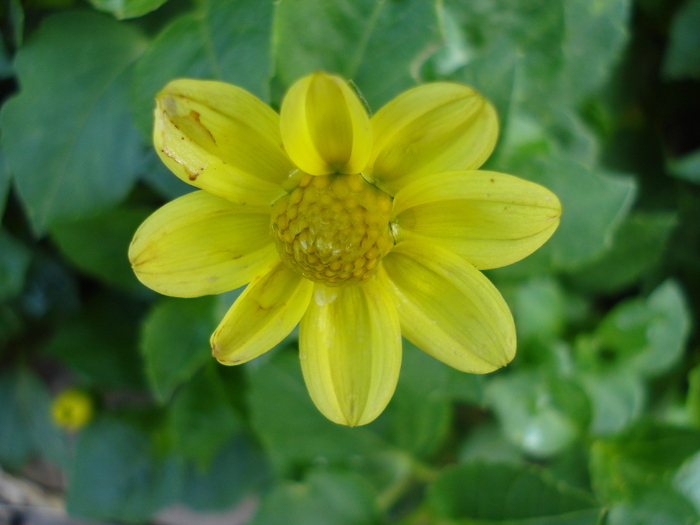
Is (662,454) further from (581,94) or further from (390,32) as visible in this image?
(390,32)

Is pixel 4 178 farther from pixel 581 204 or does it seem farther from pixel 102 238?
pixel 581 204

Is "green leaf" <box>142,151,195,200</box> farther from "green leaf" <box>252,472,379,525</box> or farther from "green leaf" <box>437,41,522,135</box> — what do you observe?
"green leaf" <box>252,472,379,525</box>

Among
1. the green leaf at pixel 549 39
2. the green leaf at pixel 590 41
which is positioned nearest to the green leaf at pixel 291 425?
the green leaf at pixel 549 39

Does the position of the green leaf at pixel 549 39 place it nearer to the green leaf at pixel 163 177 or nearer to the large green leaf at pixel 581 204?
the large green leaf at pixel 581 204

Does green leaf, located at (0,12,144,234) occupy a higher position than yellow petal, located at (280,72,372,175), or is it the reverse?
yellow petal, located at (280,72,372,175)

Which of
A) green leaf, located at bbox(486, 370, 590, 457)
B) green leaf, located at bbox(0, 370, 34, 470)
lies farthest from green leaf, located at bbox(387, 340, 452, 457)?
green leaf, located at bbox(0, 370, 34, 470)

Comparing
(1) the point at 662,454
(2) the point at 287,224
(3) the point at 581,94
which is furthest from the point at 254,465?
(3) the point at 581,94
